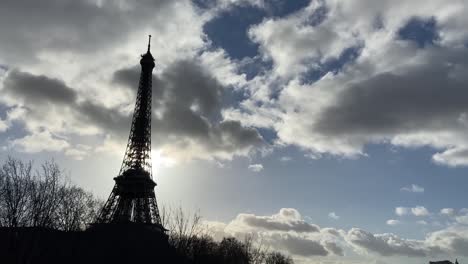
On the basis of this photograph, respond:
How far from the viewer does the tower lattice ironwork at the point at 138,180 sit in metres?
75.4

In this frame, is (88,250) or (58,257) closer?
(58,257)

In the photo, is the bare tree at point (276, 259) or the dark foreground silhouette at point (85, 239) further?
the bare tree at point (276, 259)

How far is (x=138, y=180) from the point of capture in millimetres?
77312

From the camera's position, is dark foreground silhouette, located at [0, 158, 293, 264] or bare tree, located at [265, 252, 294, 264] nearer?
dark foreground silhouette, located at [0, 158, 293, 264]

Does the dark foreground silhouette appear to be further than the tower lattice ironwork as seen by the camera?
No

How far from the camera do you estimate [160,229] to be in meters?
75.1

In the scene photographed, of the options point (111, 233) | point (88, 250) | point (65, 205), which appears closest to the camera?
point (65, 205)

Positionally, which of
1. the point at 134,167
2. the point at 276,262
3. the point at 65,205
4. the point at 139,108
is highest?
the point at 139,108

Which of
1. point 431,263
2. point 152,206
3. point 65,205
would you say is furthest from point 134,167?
point 431,263

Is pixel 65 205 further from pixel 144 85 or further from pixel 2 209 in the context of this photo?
pixel 144 85

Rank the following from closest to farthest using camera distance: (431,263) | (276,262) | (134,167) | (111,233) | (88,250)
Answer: (88,250) → (111,233) → (134,167) → (276,262) → (431,263)

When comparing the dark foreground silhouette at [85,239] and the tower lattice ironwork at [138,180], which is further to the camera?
the tower lattice ironwork at [138,180]

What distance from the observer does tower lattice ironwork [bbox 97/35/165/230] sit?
2970 inches

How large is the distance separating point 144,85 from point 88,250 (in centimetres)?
3584
